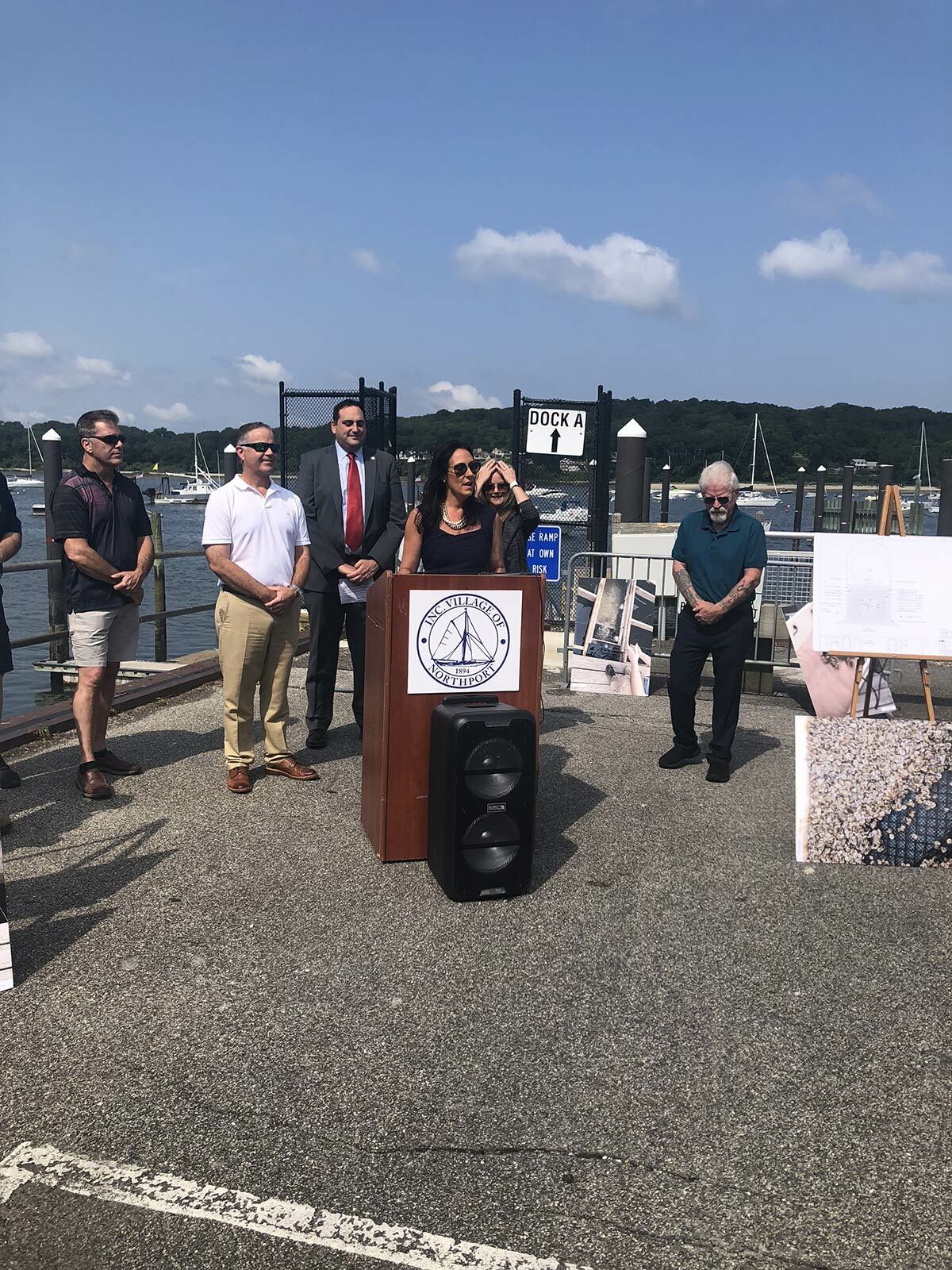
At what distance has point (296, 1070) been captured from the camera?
112 inches

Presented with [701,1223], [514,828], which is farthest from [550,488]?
[701,1223]


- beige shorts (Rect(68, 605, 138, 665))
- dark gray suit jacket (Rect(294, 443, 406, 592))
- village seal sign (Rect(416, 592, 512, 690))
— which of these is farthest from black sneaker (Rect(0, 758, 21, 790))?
village seal sign (Rect(416, 592, 512, 690))

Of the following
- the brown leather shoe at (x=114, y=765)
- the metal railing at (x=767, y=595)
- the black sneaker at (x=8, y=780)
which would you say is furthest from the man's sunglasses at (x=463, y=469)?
the metal railing at (x=767, y=595)

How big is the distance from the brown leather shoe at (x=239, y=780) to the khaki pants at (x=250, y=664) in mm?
29

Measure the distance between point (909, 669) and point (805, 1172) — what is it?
29.9 feet

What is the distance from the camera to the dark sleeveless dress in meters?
4.99

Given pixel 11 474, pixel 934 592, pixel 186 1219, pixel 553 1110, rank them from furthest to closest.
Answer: pixel 11 474, pixel 934 592, pixel 553 1110, pixel 186 1219

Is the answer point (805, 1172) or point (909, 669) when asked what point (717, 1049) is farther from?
point (909, 669)

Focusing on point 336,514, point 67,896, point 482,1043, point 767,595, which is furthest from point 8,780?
point 767,595

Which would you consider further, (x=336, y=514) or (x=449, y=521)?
(x=336, y=514)

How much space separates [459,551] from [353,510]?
1.56 metres

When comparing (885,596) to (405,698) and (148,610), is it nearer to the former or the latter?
(405,698)

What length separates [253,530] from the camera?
17.6 ft

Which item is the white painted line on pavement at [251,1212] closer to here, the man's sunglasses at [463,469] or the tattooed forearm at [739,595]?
the man's sunglasses at [463,469]
